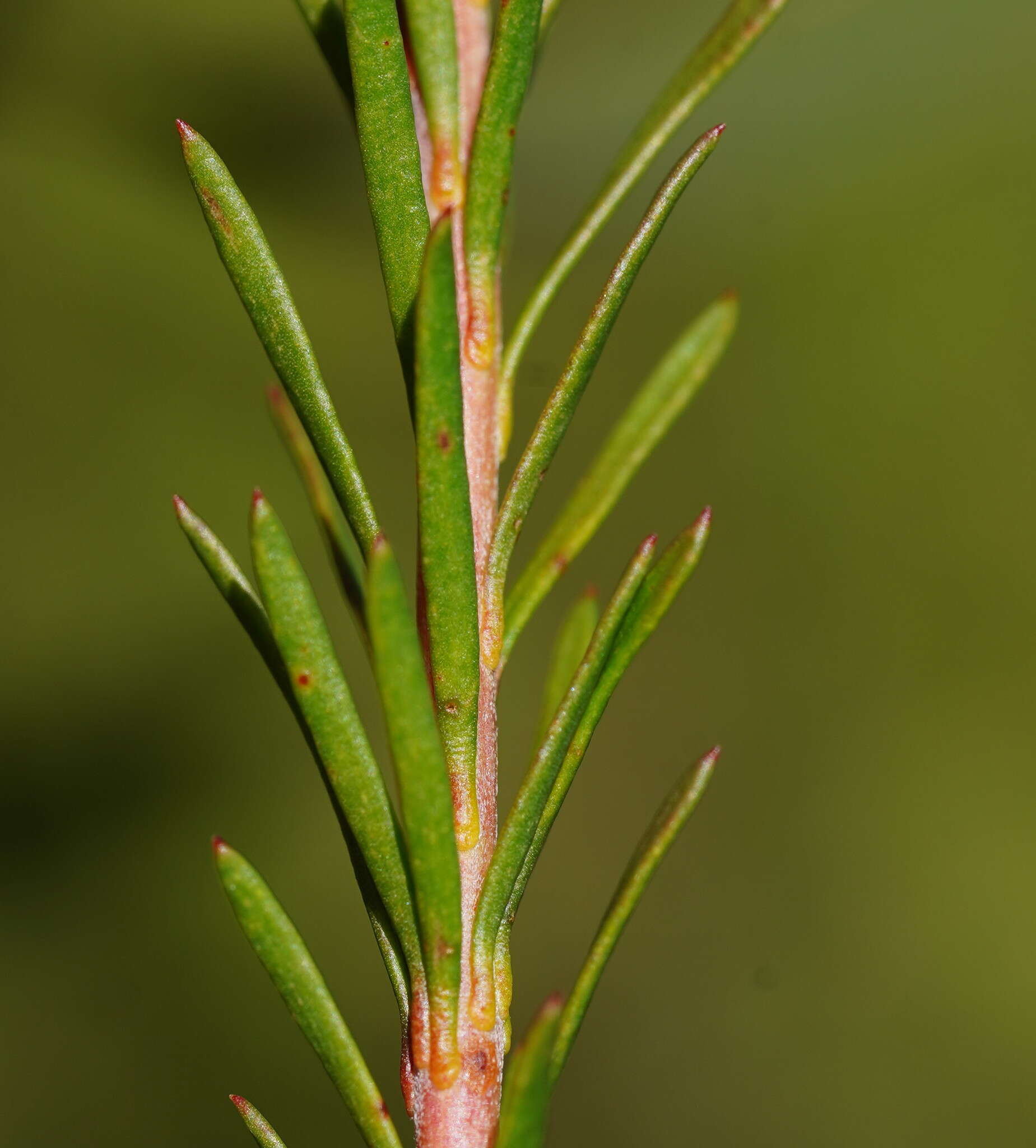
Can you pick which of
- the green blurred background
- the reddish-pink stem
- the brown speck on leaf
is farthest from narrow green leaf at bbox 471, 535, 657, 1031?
the green blurred background

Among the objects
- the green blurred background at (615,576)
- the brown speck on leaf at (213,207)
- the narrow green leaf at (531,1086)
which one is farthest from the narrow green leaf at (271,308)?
the green blurred background at (615,576)

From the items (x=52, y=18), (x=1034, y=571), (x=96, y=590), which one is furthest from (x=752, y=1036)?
(x=52, y=18)

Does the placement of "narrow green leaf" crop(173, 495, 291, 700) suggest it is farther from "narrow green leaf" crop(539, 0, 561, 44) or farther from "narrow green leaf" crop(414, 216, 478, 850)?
"narrow green leaf" crop(539, 0, 561, 44)

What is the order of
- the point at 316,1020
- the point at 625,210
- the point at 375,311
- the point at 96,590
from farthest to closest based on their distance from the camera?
the point at 375,311 → the point at 625,210 → the point at 96,590 → the point at 316,1020

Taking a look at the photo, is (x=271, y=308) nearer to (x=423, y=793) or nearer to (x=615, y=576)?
(x=423, y=793)

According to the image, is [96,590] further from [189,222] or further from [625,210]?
[625,210]

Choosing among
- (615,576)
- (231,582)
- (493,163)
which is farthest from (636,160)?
(615,576)

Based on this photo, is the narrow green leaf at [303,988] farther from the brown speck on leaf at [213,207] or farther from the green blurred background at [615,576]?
the green blurred background at [615,576]
